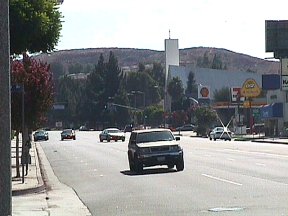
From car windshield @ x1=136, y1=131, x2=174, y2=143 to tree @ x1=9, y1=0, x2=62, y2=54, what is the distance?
10.9m

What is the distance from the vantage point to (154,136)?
3184 cm

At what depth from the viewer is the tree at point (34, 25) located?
1952 cm

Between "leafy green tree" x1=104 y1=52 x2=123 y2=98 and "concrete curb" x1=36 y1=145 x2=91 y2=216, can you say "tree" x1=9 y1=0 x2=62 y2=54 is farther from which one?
"leafy green tree" x1=104 y1=52 x2=123 y2=98

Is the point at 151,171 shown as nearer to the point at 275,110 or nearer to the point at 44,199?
the point at 44,199

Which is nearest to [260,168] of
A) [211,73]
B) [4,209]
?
[4,209]

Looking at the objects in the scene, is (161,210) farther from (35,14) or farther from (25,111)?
(25,111)

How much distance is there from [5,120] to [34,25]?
9.93m

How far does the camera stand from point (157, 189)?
75.0ft

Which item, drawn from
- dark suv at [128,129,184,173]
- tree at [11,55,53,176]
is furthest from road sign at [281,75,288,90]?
tree at [11,55,53,176]

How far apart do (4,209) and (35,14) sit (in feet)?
34.0

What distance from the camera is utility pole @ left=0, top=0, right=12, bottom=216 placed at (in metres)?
10.2

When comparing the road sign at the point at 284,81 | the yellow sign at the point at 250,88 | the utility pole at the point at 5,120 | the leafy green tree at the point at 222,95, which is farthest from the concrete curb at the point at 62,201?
the leafy green tree at the point at 222,95

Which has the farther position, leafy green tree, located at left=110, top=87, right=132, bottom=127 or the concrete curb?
leafy green tree, located at left=110, top=87, right=132, bottom=127

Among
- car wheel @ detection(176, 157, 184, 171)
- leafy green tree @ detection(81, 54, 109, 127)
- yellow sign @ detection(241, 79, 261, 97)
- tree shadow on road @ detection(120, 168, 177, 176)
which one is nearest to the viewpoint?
tree shadow on road @ detection(120, 168, 177, 176)
